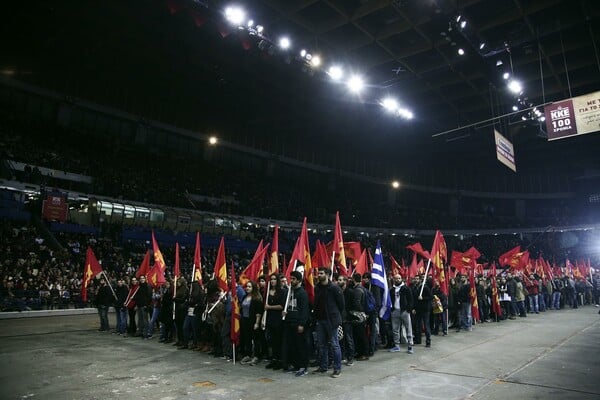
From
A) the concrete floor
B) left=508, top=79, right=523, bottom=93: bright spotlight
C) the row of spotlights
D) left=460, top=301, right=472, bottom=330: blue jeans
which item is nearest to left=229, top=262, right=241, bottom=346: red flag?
the concrete floor

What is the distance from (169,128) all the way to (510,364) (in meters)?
30.4

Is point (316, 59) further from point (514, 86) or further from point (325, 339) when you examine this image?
point (325, 339)

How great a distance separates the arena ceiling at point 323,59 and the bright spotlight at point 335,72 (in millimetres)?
377

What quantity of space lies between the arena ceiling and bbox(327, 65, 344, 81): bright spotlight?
38cm

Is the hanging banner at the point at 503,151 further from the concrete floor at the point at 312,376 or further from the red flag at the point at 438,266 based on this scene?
the concrete floor at the point at 312,376

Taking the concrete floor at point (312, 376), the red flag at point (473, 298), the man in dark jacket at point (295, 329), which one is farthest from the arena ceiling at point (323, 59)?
the concrete floor at point (312, 376)

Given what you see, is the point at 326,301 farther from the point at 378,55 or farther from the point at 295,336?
the point at 378,55

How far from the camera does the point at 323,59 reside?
1650 centimetres

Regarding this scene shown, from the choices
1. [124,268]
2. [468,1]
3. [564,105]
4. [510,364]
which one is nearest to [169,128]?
[124,268]

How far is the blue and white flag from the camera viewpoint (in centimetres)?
872

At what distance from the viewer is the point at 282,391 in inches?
223

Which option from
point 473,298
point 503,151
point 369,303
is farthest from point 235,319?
point 503,151

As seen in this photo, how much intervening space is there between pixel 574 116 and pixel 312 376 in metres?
11.0

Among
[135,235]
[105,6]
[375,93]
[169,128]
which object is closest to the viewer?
[105,6]
